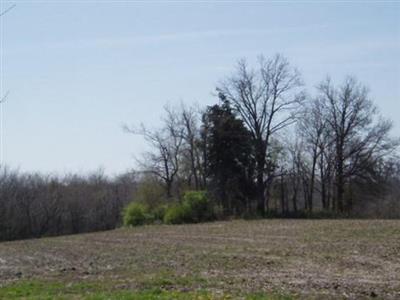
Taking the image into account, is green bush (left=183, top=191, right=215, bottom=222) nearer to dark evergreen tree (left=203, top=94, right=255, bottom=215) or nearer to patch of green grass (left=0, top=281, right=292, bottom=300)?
dark evergreen tree (left=203, top=94, right=255, bottom=215)

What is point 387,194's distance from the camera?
2154 inches

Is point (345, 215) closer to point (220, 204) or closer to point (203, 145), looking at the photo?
point (220, 204)

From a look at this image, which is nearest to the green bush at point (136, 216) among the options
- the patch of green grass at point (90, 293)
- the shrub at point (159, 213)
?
the shrub at point (159, 213)

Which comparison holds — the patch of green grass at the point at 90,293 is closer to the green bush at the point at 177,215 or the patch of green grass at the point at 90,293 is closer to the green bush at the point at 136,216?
the green bush at the point at 177,215

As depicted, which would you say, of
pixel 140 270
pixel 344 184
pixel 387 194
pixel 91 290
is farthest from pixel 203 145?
pixel 91 290

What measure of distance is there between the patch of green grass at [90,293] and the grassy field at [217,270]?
0.06 ft

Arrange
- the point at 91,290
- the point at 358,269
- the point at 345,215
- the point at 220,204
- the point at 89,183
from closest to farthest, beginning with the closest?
the point at 91,290 < the point at 358,269 < the point at 345,215 < the point at 220,204 < the point at 89,183

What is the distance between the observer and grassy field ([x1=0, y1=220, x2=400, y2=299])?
491 inches

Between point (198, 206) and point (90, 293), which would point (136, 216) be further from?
point (90, 293)

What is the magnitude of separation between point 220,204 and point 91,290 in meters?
39.4

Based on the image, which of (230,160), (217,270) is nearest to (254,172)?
(230,160)

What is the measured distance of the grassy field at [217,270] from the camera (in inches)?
491

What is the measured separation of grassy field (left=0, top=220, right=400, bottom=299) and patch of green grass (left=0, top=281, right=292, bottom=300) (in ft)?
0.06

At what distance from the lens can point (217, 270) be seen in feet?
53.9
